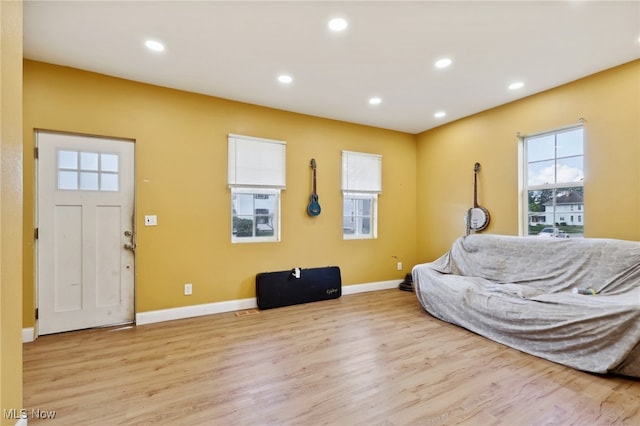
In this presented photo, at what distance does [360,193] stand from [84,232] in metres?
3.55

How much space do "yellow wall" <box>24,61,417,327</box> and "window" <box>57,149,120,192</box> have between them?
217 mm

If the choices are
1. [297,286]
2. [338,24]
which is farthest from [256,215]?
[338,24]

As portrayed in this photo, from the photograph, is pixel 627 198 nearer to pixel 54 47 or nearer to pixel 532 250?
pixel 532 250

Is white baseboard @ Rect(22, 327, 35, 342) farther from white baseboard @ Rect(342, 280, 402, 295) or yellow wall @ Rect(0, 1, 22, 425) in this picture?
white baseboard @ Rect(342, 280, 402, 295)

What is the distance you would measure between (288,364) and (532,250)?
2811mm

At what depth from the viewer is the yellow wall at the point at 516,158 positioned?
2.77m

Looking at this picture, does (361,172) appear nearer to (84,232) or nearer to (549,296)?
(549,296)

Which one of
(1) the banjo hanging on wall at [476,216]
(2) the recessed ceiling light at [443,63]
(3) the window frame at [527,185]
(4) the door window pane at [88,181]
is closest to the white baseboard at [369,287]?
(1) the banjo hanging on wall at [476,216]

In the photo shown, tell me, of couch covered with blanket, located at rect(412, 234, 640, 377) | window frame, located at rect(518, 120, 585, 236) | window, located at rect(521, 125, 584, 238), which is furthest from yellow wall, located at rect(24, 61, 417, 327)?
window, located at rect(521, 125, 584, 238)

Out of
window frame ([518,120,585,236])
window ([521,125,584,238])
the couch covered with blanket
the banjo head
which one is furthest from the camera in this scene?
the banjo head

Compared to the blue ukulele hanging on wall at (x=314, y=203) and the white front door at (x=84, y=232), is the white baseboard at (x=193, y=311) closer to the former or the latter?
the white front door at (x=84, y=232)

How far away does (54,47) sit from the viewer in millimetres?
2518

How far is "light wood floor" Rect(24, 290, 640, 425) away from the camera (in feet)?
5.55

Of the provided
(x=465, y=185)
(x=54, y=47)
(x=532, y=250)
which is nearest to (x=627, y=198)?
(x=532, y=250)
